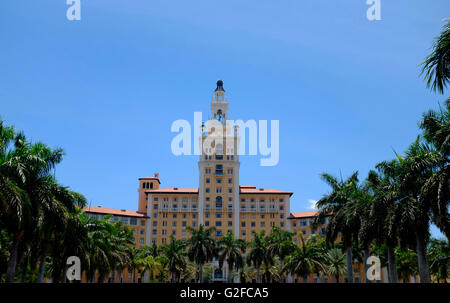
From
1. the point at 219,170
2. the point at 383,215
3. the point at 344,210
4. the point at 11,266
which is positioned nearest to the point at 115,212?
the point at 219,170

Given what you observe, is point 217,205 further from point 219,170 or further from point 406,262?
point 406,262

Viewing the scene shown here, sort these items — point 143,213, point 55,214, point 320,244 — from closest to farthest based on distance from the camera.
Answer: point 55,214 < point 320,244 < point 143,213

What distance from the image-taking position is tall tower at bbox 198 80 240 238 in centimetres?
11806

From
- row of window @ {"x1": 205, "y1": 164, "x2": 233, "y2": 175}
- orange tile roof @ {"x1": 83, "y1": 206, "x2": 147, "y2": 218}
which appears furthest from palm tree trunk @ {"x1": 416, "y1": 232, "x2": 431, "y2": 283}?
orange tile roof @ {"x1": 83, "y1": 206, "x2": 147, "y2": 218}

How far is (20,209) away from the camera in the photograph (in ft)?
78.5

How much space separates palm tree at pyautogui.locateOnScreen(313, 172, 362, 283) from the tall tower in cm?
7269

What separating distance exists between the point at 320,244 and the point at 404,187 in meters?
37.8

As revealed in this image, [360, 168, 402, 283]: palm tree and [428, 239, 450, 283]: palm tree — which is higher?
[360, 168, 402, 283]: palm tree

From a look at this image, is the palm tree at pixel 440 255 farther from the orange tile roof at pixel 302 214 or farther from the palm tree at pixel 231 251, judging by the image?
the orange tile roof at pixel 302 214

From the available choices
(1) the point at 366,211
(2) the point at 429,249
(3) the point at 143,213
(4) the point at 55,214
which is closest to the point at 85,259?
(4) the point at 55,214

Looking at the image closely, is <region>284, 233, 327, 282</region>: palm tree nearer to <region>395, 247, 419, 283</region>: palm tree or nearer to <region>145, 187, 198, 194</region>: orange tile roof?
<region>395, 247, 419, 283</region>: palm tree

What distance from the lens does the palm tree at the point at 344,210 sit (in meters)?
40.2

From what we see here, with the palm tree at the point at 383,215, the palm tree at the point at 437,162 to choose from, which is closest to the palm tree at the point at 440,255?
the palm tree at the point at 383,215
